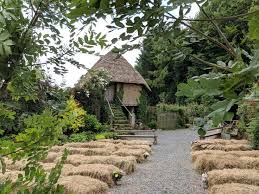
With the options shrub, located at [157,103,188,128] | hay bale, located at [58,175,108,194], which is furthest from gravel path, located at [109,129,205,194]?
shrub, located at [157,103,188,128]

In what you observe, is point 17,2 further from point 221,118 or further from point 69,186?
point 69,186

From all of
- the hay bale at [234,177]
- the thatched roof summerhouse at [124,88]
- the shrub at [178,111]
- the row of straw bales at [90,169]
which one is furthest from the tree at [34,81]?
the shrub at [178,111]

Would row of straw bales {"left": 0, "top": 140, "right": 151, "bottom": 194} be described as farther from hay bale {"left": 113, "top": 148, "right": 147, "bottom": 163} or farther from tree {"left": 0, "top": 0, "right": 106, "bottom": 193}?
tree {"left": 0, "top": 0, "right": 106, "bottom": 193}

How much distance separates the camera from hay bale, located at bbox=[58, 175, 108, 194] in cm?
599

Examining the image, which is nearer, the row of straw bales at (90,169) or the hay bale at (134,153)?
the row of straw bales at (90,169)

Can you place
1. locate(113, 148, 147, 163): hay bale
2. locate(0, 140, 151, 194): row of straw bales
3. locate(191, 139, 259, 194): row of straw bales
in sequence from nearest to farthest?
locate(191, 139, 259, 194): row of straw bales, locate(0, 140, 151, 194): row of straw bales, locate(113, 148, 147, 163): hay bale

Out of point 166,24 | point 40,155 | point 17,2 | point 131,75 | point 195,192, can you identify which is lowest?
point 195,192

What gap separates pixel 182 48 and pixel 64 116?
479mm

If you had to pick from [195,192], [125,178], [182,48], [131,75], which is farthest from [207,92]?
[131,75]

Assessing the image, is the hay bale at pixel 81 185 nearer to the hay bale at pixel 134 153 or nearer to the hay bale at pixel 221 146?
the hay bale at pixel 134 153

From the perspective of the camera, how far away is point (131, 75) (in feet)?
91.6

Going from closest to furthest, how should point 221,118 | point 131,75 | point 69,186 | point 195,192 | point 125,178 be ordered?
point 221,118 < point 69,186 < point 195,192 < point 125,178 < point 131,75

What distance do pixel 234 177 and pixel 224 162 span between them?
5.55 feet

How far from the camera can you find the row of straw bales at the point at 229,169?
5840 millimetres
